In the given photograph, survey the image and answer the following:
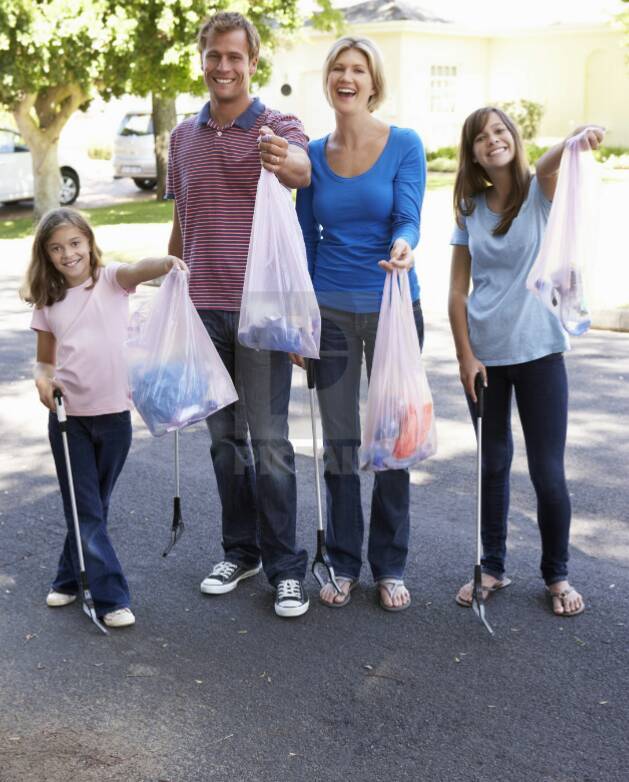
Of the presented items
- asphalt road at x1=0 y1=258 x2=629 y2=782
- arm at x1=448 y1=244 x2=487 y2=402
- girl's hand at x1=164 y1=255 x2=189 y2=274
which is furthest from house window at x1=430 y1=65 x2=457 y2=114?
girl's hand at x1=164 y1=255 x2=189 y2=274

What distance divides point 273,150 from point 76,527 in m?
1.60

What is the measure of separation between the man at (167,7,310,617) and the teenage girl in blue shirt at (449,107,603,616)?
662 mm

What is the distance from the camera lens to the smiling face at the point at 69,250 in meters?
4.16

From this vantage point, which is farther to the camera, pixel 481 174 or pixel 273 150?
pixel 481 174

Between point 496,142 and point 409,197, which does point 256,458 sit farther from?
point 496,142

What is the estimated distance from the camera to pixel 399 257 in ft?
12.8

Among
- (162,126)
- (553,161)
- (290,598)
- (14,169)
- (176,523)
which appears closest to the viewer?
(553,161)

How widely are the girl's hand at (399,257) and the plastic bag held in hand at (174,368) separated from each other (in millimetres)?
741

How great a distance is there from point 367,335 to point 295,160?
719 mm

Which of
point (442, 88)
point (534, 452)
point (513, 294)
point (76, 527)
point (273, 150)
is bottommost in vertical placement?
point (76, 527)

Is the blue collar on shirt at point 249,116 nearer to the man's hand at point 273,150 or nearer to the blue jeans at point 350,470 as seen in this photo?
the man's hand at point 273,150

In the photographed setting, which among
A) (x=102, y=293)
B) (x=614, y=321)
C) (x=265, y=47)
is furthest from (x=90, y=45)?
(x=102, y=293)

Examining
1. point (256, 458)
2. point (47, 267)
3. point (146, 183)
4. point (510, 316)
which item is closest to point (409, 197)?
point (510, 316)

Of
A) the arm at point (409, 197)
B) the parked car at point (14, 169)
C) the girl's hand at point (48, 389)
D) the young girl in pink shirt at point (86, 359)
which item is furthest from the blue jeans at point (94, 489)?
the parked car at point (14, 169)
